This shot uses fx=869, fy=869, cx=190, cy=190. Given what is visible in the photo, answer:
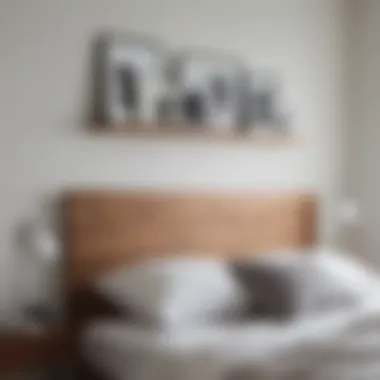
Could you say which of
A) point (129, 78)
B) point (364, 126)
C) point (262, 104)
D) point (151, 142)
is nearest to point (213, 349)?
point (151, 142)

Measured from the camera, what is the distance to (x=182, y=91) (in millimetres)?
3896

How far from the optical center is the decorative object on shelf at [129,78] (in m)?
3.62

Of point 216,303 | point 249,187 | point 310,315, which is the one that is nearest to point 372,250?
point 249,187

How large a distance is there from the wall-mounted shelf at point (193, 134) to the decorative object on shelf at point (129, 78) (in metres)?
0.03

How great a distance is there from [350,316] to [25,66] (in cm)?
162

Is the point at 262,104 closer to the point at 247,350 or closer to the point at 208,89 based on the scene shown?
the point at 208,89

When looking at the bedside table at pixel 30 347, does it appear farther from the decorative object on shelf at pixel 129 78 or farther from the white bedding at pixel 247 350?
the decorative object on shelf at pixel 129 78

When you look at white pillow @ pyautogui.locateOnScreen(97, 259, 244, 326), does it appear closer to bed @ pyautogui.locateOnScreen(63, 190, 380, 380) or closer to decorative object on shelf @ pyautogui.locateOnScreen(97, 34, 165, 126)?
bed @ pyautogui.locateOnScreen(63, 190, 380, 380)

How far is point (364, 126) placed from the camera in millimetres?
4727

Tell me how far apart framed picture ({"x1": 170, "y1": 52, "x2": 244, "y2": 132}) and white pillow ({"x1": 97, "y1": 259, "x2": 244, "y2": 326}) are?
709 mm

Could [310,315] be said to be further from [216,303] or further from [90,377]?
[90,377]

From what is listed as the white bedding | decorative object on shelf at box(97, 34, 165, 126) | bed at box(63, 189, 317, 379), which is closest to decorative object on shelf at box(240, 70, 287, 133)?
bed at box(63, 189, 317, 379)

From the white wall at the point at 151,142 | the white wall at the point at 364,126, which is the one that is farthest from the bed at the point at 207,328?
the white wall at the point at 364,126

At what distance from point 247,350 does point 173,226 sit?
101 cm
